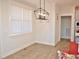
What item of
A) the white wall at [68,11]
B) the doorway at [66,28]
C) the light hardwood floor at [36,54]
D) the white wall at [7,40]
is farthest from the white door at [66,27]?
the white wall at [7,40]

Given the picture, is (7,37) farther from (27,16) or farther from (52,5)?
(52,5)

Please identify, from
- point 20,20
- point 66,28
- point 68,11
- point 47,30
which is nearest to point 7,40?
point 20,20

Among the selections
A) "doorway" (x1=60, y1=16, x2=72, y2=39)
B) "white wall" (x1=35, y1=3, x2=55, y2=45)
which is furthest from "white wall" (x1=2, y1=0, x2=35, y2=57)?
"doorway" (x1=60, y1=16, x2=72, y2=39)

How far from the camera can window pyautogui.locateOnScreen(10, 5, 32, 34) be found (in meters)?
4.92

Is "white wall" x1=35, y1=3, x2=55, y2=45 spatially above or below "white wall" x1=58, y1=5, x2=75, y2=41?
below

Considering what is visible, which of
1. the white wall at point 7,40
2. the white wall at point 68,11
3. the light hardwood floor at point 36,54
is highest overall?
the white wall at point 68,11

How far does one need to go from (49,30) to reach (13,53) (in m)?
2.84

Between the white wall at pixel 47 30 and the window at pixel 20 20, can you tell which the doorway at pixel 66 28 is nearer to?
the white wall at pixel 47 30

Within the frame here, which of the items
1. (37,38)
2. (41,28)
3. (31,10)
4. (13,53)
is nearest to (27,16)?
(31,10)

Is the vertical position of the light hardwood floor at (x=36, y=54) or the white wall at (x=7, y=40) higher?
the white wall at (x=7, y=40)

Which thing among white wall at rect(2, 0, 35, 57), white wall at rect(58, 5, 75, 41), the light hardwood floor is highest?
white wall at rect(58, 5, 75, 41)

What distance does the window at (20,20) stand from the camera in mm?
4923

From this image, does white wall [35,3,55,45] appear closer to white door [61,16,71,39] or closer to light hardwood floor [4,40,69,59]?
light hardwood floor [4,40,69,59]

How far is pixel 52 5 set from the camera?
634 centimetres
